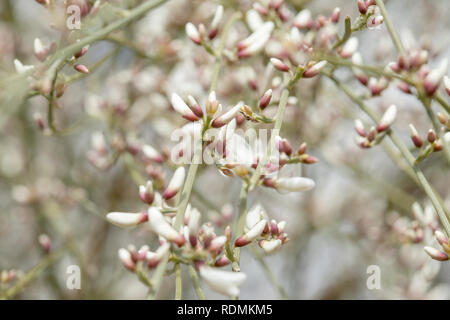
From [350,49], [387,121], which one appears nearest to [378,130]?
[387,121]

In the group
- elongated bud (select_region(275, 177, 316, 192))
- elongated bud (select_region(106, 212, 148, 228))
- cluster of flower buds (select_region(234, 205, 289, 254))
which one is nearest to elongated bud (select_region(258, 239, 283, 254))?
cluster of flower buds (select_region(234, 205, 289, 254))

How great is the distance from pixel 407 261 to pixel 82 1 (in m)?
1.61

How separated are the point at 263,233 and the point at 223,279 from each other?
0.69 feet

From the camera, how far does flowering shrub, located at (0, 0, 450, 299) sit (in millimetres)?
1021

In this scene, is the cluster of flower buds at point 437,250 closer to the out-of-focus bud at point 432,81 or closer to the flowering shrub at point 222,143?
the flowering shrub at point 222,143

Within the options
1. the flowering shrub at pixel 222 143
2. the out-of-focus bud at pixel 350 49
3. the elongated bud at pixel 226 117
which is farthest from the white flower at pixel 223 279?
the out-of-focus bud at pixel 350 49

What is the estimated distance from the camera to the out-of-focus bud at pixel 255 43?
1320mm

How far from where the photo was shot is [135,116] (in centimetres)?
212

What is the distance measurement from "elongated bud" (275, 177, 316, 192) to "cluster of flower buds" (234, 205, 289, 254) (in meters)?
0.08

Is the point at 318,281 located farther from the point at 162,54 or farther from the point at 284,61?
the point at 284,61

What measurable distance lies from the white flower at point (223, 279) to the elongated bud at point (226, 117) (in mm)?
299

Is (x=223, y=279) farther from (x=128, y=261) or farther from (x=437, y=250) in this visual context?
(x=437, y=250)

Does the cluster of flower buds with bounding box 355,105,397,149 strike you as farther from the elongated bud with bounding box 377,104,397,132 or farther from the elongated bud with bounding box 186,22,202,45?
the elongated bud with bounding box 186,22,202,45

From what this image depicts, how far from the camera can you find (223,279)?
2.75 ft
